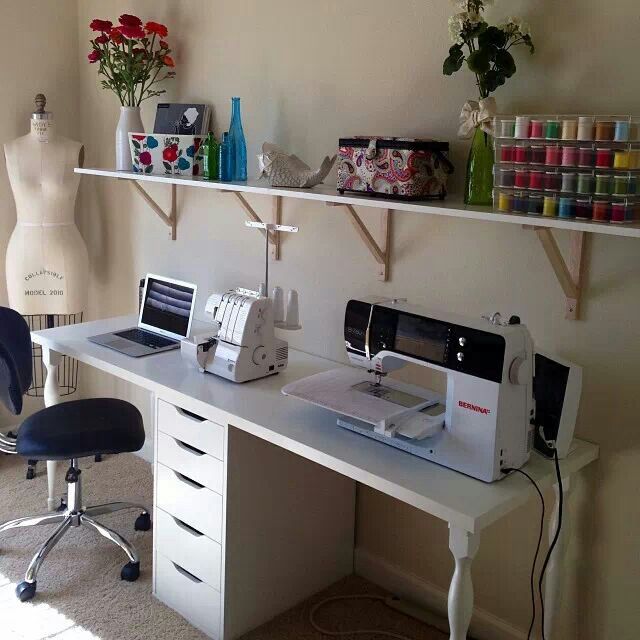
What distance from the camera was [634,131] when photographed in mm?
1761

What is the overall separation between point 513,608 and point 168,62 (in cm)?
220

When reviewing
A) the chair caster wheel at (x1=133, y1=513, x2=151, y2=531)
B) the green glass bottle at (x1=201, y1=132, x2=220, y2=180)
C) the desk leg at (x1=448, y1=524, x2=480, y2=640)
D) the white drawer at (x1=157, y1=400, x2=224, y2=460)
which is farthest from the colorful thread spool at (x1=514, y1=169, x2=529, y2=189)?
the chair caster wheel at (x1=133, y1=513, x2=151, y2=531)

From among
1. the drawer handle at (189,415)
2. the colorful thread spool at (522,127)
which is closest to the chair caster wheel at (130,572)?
A: the drawer handle at (189,415)

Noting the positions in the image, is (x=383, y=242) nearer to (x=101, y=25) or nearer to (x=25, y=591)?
(x=101, y=25)

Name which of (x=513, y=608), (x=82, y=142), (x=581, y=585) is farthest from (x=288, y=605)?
(x=82, y=142)

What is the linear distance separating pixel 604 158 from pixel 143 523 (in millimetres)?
2128

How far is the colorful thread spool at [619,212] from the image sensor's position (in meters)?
1.78

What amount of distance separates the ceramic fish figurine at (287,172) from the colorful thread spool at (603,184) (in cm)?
87

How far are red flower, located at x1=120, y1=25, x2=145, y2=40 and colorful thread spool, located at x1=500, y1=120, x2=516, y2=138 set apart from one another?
1.56 metres

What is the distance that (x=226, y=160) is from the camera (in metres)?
2.73

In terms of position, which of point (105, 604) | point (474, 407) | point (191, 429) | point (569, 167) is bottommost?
point (105, 604)

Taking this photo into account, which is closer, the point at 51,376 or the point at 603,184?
the point at 603,184

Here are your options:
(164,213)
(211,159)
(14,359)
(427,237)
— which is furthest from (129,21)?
(427,237)

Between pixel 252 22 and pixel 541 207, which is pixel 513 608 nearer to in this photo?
pixel 541 207
